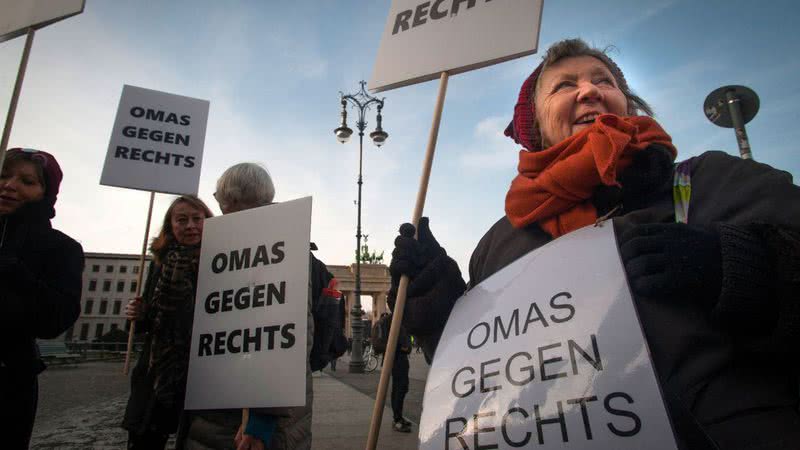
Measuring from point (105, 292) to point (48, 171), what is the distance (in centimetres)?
8488

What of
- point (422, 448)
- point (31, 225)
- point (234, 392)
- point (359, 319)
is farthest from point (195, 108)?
point (359, 319)

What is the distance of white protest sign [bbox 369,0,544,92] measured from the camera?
5.65 feet

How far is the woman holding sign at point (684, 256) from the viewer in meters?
0.85

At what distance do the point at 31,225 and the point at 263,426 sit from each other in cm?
151

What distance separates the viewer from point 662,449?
2.53ft

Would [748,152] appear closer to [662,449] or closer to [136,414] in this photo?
[662,449]

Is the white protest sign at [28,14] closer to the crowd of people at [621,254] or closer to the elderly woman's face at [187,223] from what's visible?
the crowd of people at [621,254]

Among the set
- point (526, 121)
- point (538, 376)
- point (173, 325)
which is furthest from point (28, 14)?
point (538, 376)

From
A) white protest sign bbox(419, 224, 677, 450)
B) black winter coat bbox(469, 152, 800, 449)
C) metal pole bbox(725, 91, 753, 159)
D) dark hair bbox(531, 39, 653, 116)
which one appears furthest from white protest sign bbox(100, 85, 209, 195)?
metal pole bbox(725, 91, 753, 159)

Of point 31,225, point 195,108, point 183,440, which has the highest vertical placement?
point 195,108

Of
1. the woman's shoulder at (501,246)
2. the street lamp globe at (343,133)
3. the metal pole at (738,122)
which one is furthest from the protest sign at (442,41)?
the street lamp globe at (343,133)

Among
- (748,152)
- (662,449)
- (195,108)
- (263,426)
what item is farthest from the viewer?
(748,152)

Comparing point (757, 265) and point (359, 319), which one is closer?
point (757, 265)

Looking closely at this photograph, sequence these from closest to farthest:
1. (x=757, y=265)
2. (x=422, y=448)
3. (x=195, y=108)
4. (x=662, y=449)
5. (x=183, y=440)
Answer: (x=662, y=449) → (x=757, y=265) → (x=422, y=448) → (x=183, y=440) → (x=195, y=108)
